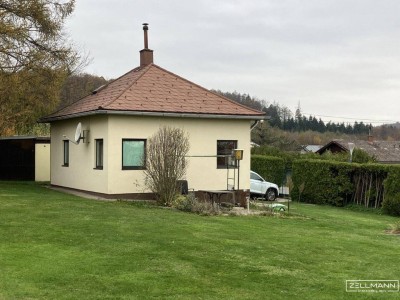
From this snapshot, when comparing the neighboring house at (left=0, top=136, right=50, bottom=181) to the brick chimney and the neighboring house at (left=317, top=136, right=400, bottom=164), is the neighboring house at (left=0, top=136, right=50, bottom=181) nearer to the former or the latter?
the brick chimney

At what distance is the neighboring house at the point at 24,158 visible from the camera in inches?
1125

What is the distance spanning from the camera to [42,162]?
96.9ft

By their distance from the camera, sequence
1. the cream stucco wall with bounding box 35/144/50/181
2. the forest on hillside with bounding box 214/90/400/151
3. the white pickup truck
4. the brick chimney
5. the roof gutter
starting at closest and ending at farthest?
the roof gutter → the brick chimney → the white pickup truck → the cream stucco wall with bounding box 35/144/50/181 → the forest on hillside with bounding box 214/90/400/151

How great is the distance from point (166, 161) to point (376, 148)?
1813 inches

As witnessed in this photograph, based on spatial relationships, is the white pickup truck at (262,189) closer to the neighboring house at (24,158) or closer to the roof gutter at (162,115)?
the roof gutter at (162,115)

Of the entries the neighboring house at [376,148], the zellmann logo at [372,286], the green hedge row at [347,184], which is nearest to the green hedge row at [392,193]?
the green hedge row at [347,184]

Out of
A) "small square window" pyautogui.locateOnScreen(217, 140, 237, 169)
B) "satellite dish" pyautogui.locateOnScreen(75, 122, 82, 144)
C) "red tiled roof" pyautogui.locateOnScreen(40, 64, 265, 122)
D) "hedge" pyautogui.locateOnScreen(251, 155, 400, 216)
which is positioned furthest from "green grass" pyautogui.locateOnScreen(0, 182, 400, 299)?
"hedge" pyautogui.locateOnScreen(251, 155, 400, 216)

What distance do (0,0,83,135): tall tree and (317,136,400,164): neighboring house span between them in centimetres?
3622

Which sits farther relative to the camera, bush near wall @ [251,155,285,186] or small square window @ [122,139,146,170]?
bush near wall @ [251,155,285,186]

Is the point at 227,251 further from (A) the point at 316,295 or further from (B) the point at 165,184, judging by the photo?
(B) the point at 165,184

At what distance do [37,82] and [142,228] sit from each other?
14.3 meters

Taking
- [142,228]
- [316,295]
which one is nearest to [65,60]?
[142,228]

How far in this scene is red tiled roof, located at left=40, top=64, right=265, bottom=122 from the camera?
18.6m

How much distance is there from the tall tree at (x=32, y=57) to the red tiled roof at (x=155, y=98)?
2.08 metres
